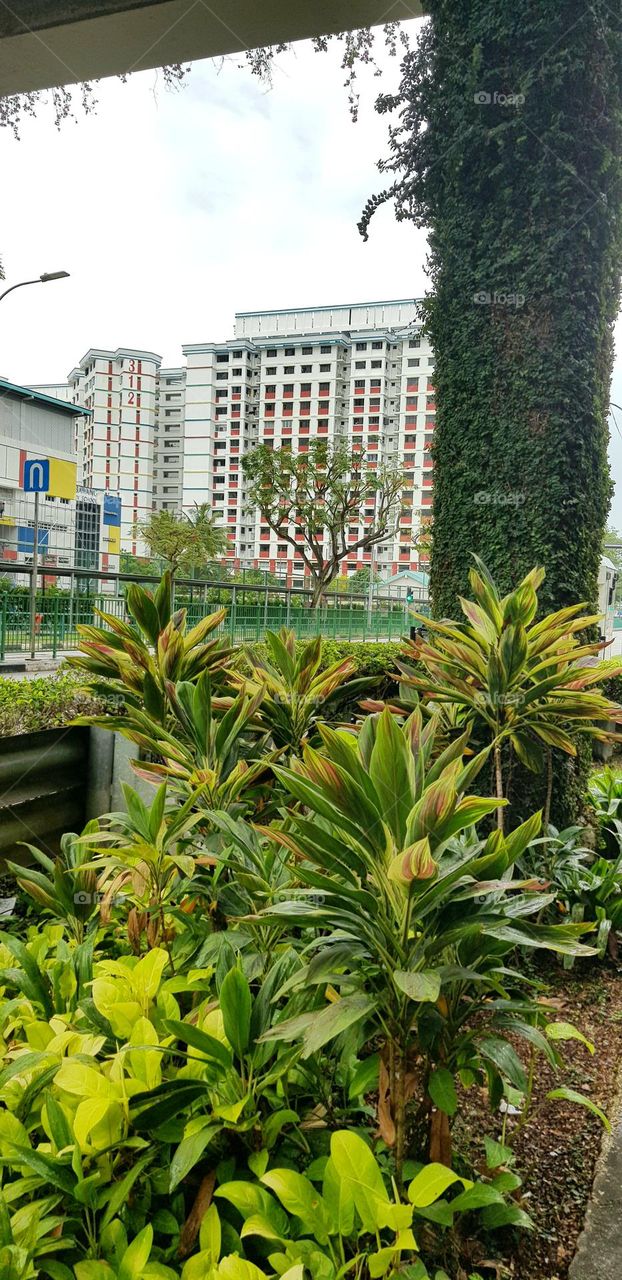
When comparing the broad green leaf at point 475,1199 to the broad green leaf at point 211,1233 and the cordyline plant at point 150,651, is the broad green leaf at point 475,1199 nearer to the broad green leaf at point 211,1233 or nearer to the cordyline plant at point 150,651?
the broad green leaf at point 211,1233

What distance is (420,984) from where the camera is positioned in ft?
2.39

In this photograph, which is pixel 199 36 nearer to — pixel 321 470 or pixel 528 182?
pixel 528 182

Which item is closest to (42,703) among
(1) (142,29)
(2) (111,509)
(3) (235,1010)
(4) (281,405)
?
(2) (111,509)

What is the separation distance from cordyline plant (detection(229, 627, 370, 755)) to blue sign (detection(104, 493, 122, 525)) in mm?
680

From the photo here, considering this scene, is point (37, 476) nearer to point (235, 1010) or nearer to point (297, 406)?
point (297, 406)

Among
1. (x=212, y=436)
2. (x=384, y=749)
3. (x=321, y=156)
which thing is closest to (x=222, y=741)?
(x=384, y=749)

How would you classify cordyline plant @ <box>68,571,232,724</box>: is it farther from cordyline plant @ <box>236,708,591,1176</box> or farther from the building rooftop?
cordyline plant @ <box>236,708,591,1176</box>

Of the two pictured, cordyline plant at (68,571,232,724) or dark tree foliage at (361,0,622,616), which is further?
dark tree foliage at (361,0,622,616)

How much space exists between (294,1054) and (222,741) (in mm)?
636

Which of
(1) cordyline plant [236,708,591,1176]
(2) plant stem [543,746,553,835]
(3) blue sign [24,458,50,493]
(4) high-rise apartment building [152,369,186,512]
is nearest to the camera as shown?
(1) cordyline plant [236,708,591,1176]

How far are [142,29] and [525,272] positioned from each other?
1.46 metres

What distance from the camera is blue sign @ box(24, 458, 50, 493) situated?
6.08 feet

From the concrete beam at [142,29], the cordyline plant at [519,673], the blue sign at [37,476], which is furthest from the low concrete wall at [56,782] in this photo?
the concrete beam at [142,29]

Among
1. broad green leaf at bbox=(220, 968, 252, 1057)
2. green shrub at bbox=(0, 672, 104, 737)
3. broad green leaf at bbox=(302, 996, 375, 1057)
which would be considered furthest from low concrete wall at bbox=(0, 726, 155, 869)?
broad green leaf at bbox=(302, 996, 375, 1057)
